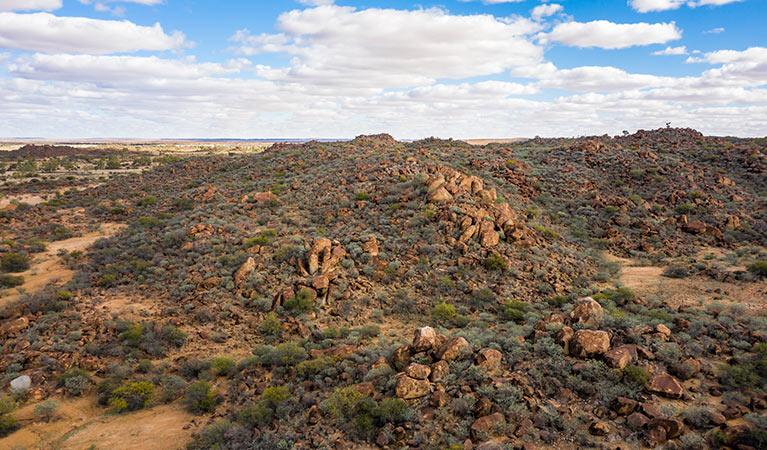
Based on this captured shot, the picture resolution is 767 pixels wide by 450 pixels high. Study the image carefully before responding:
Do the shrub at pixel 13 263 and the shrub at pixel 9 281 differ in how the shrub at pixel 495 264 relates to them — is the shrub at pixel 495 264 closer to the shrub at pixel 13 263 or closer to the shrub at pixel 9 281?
the shrub at pixel 9 281

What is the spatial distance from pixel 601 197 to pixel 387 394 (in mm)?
29555

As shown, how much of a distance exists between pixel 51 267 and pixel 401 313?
20.9 m

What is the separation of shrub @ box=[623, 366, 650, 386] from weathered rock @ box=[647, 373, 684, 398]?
13cm

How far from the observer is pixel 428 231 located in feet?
68.2

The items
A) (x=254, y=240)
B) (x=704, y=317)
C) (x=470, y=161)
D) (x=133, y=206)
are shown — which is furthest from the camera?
(x=470, y=161)

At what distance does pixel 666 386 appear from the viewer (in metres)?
8.88

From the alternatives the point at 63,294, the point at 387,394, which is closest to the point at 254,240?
the point at 63,294

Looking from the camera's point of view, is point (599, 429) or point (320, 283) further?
point (320, 283)

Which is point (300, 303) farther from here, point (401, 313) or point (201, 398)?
point (201, 398)

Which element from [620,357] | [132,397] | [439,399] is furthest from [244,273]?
[620,357]

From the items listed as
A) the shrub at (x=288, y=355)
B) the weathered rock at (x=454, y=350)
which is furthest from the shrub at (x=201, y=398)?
the weathered rock at (x=454, y=350)

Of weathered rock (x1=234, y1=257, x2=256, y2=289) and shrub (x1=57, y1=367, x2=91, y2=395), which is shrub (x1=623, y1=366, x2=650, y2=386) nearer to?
weathered rock (x1=234, y1=257, x2=256, y2=289)

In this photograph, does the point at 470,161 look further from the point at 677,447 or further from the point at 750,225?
the point at 677,447

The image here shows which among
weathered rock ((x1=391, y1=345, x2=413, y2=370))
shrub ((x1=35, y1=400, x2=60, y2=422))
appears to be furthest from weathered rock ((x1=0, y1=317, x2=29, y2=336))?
weathered rock ((x1=391, y1=345, x2=413, y2=370))
